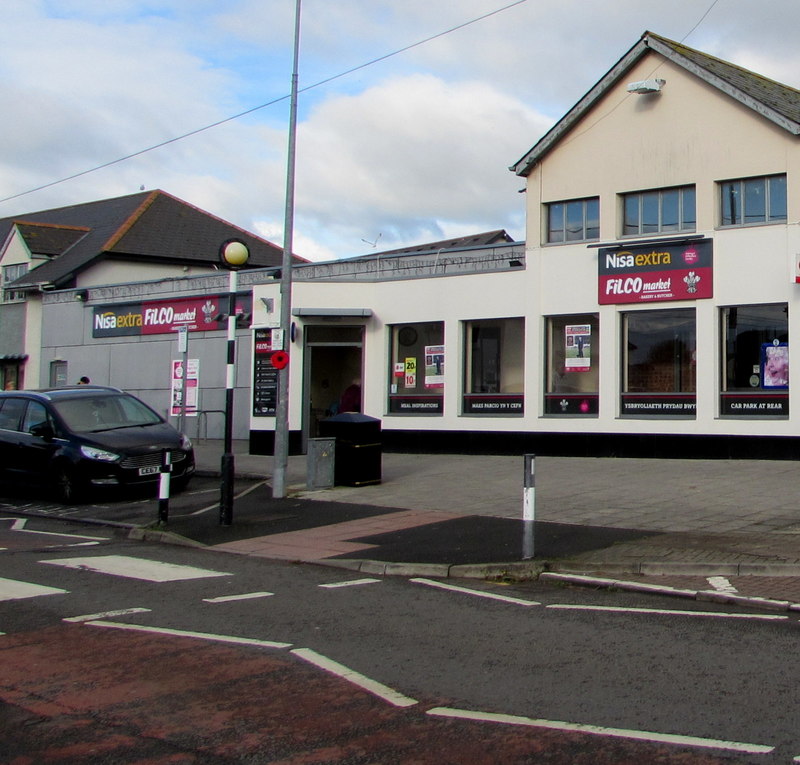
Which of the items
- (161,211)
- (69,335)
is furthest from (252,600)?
(161,211)

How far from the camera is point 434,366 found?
21.5 meters

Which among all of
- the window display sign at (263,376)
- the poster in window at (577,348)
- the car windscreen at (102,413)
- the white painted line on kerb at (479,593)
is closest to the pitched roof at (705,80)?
the poster in window at (577,348)

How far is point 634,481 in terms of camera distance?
15.6m

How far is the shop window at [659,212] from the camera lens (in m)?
18.8

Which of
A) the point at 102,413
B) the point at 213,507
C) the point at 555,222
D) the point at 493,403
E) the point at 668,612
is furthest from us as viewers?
the point at 493,403

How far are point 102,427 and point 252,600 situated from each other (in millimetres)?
9037

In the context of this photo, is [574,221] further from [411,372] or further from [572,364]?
[411,372]

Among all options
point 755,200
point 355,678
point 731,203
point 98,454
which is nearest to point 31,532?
point 98,454

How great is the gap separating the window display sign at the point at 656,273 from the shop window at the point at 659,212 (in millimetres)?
469

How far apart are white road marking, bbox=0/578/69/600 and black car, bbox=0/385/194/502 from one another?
6.41m

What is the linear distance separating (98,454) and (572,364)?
9321 mm

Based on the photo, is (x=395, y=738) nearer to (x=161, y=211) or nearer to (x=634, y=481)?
(x=634, y=481)

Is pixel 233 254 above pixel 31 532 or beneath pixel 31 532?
above

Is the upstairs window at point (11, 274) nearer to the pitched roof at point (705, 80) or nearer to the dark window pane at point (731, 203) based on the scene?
the pitched roof at point (705, 80)
